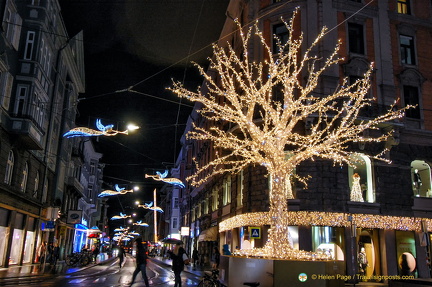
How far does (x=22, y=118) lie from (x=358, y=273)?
2113 centimetres

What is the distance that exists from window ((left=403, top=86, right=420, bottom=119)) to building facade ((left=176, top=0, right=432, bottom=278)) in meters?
0.07

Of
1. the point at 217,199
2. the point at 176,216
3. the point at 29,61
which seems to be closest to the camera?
the point at 29,61

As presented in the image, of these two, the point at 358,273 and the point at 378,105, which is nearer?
the point at 358,273

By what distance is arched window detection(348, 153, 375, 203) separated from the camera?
22969 millimetres

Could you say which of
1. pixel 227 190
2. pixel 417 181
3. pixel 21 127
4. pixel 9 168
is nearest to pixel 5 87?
pixel 21 127

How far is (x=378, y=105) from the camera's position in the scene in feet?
76.3

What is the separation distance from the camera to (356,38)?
25.3 m

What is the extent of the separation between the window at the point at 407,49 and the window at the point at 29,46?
24.0 meters

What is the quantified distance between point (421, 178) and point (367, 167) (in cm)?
377

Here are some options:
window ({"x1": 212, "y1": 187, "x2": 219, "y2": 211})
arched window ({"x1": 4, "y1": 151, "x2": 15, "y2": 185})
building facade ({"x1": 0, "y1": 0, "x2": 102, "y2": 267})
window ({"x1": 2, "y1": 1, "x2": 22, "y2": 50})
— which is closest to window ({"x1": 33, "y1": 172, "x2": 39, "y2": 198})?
building facade ({"x1": 0, "y1": 0, "x2": 102, "y2": 267})

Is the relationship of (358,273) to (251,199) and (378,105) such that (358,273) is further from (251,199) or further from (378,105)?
(378,105)

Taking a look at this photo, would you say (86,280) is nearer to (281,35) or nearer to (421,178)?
(281,35)

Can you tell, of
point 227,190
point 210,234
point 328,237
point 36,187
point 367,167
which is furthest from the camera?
point 210,234

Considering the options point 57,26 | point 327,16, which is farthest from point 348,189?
point 57,26
